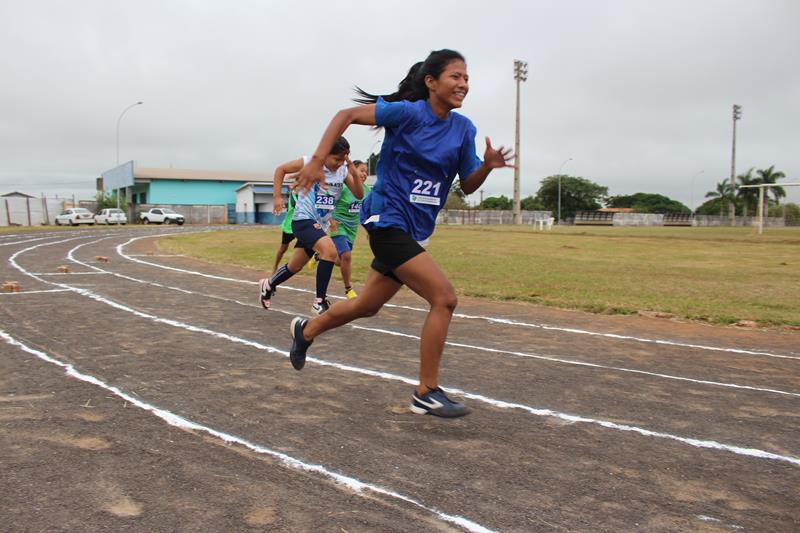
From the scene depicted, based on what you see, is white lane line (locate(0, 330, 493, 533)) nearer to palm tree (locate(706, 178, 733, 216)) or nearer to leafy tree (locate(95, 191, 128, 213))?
leafy tree (locate(95, 191, 128, 213))

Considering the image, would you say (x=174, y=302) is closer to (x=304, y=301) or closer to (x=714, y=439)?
(x=304, y=301)

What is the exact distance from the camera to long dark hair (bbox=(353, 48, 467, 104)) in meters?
4.00

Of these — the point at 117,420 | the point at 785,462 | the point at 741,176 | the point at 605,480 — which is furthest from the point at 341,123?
the point at 741,176

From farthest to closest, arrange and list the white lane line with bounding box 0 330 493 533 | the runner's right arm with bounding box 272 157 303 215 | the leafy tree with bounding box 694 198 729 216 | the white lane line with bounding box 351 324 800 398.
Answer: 1. the leafy tree with bounding box 694 198 729 216
2. the runner's right arm with bounding box 272 157 303 215
3. the white lane line with bounding box 351 324 800 398
4. the white lane line with bounding box 0 330 493 533

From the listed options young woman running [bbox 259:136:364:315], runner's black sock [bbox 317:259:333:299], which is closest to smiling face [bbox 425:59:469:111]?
young woman running [bbox 259:136:364:315]

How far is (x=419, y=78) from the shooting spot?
13.5 feet

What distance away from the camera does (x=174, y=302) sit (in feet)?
26.3

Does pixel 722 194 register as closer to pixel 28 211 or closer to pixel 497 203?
pixel 497 203

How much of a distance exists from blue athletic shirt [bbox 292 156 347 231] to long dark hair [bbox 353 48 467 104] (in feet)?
11.2

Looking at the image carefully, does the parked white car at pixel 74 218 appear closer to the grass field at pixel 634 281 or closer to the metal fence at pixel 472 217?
the metal fence at pixel 472 217

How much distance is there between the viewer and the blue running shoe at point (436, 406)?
3682mm

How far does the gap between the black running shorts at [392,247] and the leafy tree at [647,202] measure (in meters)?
137

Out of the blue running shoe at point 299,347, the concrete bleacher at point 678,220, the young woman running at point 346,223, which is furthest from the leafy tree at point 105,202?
the concrete bleacher at point 678,220

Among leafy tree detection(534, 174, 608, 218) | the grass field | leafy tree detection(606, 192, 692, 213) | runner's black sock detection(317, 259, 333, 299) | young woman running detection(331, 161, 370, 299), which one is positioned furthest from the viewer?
leafy tree detection(606, 192, 692, 213)
